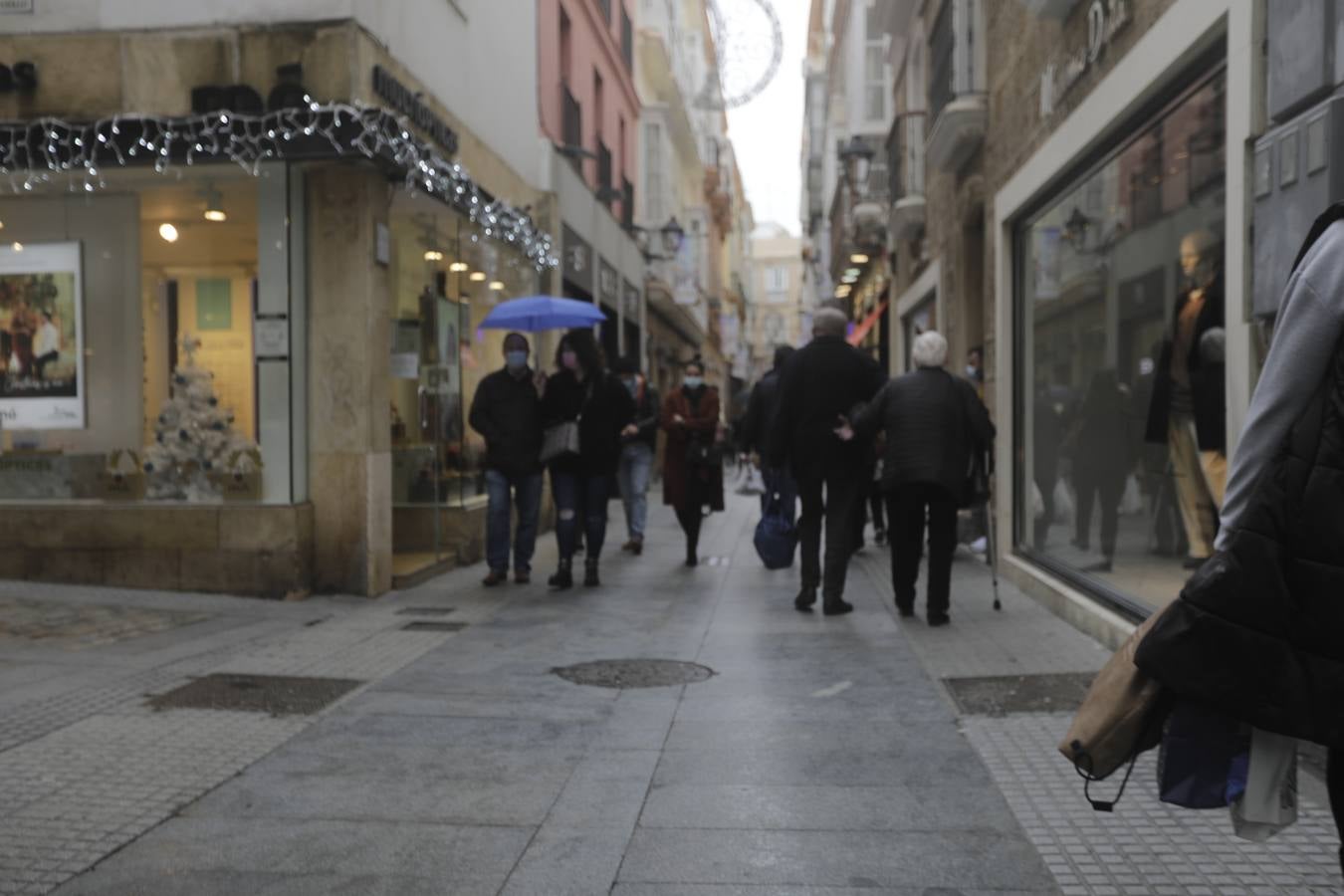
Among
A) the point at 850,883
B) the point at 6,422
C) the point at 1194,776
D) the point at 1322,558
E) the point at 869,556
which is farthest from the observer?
the point at 869,556

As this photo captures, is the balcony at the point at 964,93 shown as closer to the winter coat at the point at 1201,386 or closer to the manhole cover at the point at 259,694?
the winter coat at the point at 1201,386

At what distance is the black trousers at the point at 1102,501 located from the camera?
8.12 meters

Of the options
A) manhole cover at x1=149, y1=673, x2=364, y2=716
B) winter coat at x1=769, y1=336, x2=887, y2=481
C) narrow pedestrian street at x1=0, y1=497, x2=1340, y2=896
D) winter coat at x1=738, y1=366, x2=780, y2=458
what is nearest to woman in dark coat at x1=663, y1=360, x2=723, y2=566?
winter coat at x1=738, y1=366, x2=780, y2=458

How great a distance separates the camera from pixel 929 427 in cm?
784

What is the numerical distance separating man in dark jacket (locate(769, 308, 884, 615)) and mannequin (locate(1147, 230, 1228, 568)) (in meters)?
1.84

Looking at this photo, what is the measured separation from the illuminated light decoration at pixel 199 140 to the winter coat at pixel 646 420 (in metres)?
3.17

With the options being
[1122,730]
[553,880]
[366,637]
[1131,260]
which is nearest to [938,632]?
[1131,260]

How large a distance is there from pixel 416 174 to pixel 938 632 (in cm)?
491

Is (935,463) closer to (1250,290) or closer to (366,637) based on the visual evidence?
(1250,290)

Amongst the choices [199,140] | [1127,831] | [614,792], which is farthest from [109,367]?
[1127,831]

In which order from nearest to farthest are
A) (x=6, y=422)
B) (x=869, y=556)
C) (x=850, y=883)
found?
1. (x=850, y=883)
2. (x=6, y=422)
3. (x=869, y=556)

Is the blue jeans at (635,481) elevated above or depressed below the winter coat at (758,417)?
below

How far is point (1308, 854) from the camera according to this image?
3.76 meters

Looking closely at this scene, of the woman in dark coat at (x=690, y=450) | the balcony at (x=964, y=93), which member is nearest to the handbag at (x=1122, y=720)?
the woman in dark coat at (x=690, y=450)
